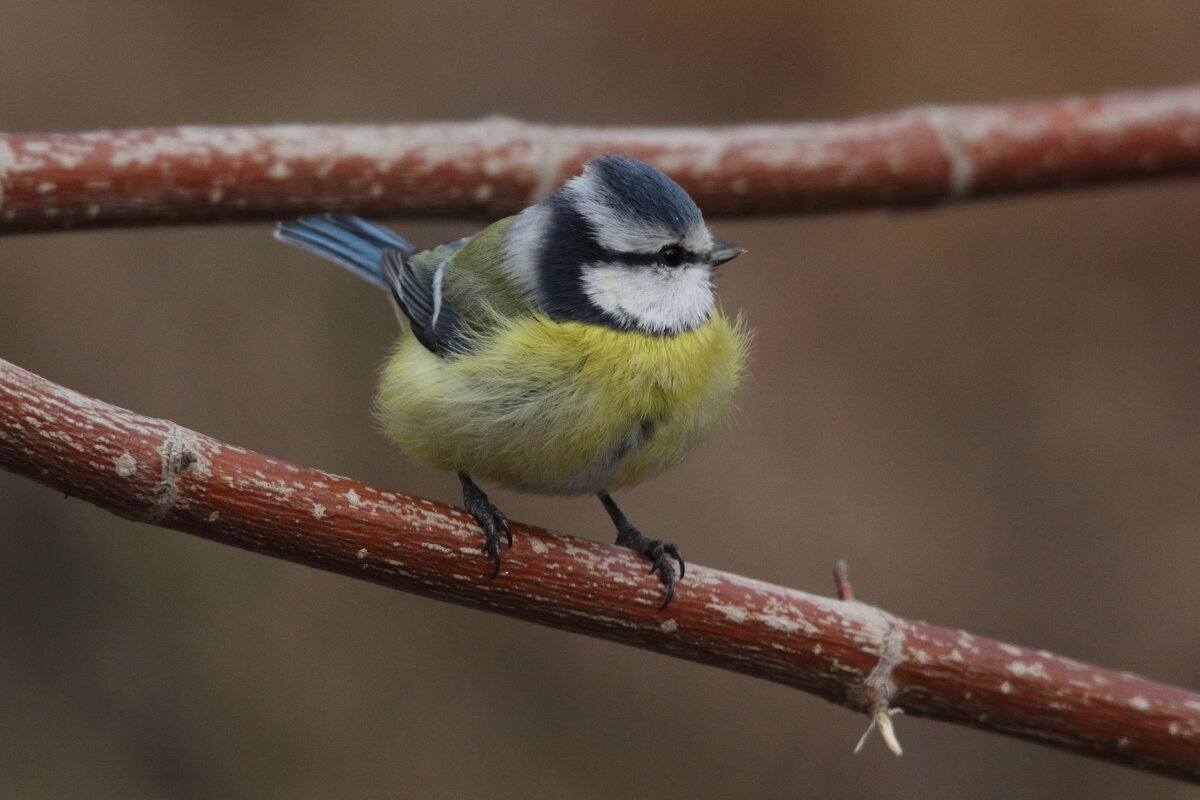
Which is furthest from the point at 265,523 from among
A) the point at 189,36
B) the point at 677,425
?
the point at 189,36

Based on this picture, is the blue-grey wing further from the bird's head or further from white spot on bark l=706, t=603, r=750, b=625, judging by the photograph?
white spot on bark l=706, t=603, r=750, b=625

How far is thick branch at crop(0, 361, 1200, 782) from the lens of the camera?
1.85 metres

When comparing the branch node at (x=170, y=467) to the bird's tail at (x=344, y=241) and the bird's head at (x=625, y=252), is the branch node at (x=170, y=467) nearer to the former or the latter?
the bird's head at (x=625, y=252)

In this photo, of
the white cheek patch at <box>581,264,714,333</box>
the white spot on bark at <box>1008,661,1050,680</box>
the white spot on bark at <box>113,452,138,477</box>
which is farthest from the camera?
the white cheek patch at <box>581,264,714,333</box>

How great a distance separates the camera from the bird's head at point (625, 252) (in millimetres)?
2498

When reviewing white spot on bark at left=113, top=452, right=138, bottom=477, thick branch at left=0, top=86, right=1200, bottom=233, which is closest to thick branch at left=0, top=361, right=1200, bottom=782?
white spot on bark at left=113, top=452, right=138, bottom=477

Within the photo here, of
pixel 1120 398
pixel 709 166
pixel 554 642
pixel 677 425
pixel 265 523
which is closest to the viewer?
pixel 265 523

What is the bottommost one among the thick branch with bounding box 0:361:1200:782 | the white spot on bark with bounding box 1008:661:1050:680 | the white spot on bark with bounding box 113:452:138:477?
the white spot on bark with bounding box 113:452:138:477

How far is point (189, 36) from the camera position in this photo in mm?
4980

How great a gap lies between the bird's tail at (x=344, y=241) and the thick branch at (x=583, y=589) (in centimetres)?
124

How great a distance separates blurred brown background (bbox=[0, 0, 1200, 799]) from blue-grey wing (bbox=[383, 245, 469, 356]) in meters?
1.60

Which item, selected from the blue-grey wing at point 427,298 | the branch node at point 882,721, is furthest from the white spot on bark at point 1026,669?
the blue-grey wing at point 427,298

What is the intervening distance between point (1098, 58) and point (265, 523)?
4.68 m

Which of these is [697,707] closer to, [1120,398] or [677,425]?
[1120,398]
